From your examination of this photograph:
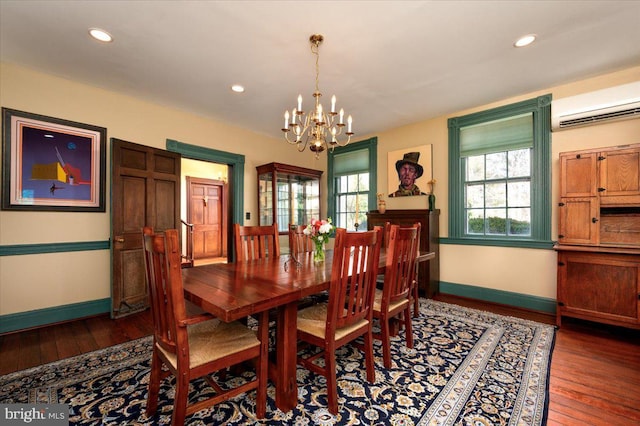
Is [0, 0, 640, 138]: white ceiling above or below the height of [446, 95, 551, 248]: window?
above

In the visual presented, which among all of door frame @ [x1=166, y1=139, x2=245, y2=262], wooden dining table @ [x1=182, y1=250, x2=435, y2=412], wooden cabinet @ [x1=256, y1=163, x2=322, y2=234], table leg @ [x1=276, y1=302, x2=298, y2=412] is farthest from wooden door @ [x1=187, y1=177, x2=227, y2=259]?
table leg @ [x1=276, y1=302, x2=298, y2=412]

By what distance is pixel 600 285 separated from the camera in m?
2.61

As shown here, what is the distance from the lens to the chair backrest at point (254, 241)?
2.48 metres

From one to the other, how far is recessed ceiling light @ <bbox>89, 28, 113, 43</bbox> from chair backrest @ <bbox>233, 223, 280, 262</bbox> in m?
1.86

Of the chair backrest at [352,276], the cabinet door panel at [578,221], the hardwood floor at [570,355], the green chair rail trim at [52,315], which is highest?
the cabinet door panel at [578,221]

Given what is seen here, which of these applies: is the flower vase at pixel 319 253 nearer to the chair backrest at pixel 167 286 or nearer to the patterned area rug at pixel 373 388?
the patterned area rug at pixel 373 388

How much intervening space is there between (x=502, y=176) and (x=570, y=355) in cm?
222

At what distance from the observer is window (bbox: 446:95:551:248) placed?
3309 mm

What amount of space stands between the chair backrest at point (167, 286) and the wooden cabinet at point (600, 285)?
→ 3421mm

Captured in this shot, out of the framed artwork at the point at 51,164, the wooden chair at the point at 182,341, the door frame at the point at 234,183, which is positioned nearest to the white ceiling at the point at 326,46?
the framed artwork at the point at 51,164

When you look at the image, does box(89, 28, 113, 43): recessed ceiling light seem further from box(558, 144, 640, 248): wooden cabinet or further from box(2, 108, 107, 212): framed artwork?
box(558, 144, 640, 248): wooden cabinet

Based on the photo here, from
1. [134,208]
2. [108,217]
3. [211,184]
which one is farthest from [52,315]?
[211,184]

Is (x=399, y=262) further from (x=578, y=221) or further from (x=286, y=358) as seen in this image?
(x=578, y=221)

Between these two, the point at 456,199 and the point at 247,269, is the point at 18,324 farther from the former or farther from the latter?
the point at 456,199
